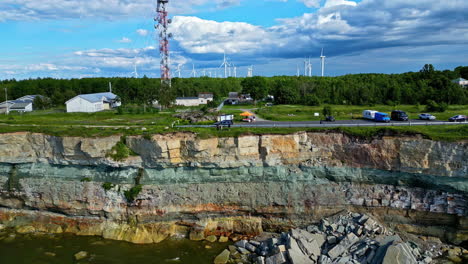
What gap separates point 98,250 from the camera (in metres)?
28.8

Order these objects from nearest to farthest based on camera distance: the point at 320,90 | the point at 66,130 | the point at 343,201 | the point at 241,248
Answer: the point at 241,248 < the point at 343,201 < the point at 66,130 < the point at 320,90

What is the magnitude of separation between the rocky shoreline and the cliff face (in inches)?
98.3

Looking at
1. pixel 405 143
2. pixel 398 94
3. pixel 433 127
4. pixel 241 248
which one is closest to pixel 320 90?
pixel 398 94

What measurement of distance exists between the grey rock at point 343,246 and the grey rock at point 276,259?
11.7ft

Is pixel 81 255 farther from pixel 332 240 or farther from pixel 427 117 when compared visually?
pixel 427 117

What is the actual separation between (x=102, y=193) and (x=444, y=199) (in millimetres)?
31074

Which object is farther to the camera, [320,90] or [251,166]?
[320,90]

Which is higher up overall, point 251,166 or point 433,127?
point 433,127

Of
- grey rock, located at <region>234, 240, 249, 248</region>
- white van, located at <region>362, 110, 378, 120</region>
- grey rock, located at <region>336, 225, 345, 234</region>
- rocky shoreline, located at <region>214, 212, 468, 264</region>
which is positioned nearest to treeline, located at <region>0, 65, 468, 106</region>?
white van, located at <region>362, 110, 378, 120</region>

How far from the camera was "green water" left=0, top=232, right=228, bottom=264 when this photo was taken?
2717 centimetres

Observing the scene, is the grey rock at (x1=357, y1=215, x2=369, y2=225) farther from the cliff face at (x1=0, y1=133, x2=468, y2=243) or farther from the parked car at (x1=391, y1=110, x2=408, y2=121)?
the parked car at (x1=391, y1=110, x2=408, y2=121)

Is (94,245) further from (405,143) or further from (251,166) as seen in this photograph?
(405,143)

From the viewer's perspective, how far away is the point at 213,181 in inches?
1275

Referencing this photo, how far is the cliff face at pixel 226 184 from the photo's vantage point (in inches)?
1193
